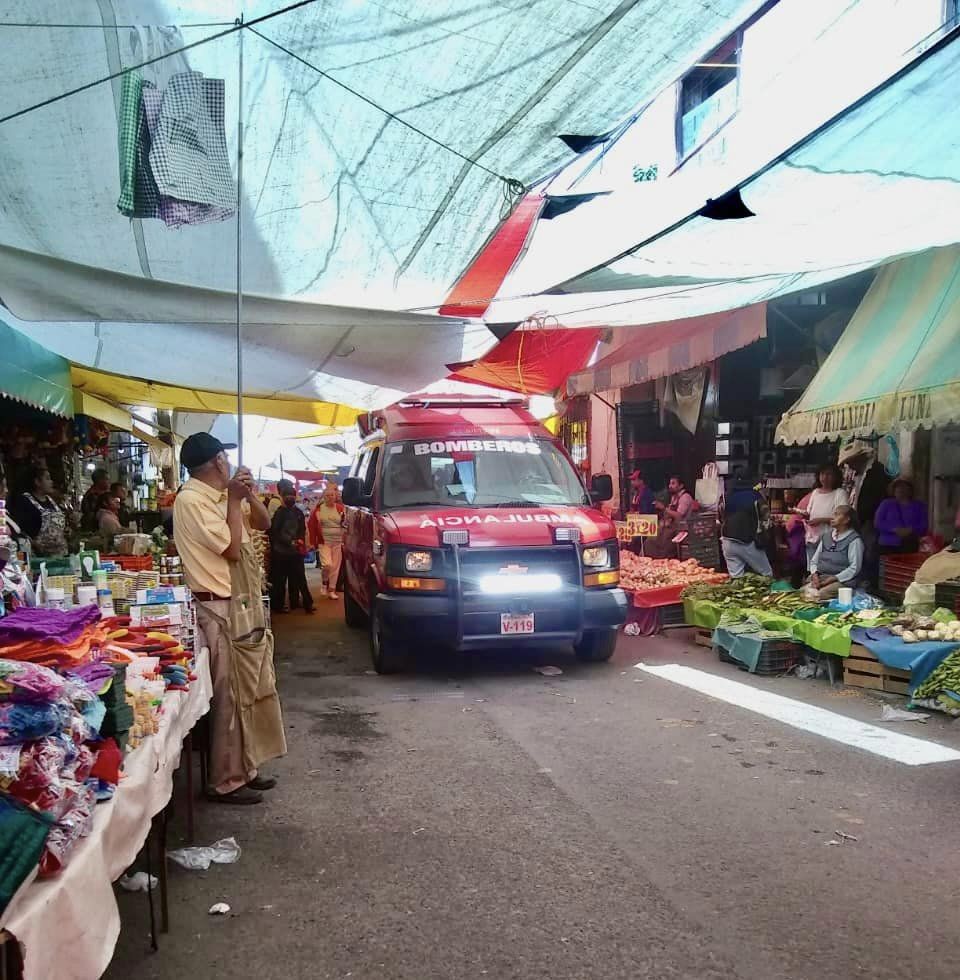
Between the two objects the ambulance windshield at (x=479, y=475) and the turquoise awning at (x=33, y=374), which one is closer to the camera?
the turquoise awning at (x=33, y=374)

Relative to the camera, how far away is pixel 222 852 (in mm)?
4336

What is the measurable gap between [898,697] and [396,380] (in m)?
6.68

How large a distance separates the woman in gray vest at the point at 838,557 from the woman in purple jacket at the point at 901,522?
1148 millimetres

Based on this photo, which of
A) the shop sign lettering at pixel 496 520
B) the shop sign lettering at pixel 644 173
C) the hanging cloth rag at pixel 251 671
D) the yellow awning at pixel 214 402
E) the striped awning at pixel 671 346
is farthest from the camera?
the yellow awning at pixel 214 402

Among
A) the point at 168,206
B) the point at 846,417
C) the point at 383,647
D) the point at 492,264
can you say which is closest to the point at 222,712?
the point at 168,206

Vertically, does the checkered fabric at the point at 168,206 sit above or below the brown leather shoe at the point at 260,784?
above

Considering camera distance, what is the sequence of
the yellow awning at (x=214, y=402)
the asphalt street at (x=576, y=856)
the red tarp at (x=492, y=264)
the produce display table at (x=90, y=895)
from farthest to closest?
the yellow awning at (x=214, y=402)
the red tarp at (x=492, y=264)
the asphalt street at (x=576, y=856)
the produce display table at (x=90, y=895)

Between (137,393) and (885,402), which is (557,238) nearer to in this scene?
(885,402)

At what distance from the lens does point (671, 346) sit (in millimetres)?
11859

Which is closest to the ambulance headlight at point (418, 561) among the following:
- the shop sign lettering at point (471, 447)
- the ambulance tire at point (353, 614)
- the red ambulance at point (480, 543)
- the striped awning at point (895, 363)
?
the red ambulance at point (480, 543)

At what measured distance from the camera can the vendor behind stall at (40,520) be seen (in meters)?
8.36

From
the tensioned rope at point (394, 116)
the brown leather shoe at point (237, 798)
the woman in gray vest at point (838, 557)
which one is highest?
the tensioned rope at point (394, 116)

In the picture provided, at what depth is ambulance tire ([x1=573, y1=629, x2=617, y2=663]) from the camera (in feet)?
28.9

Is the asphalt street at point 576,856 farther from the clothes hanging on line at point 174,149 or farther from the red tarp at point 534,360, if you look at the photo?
the red tarp at point 534,360
